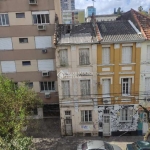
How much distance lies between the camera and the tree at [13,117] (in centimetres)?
1186

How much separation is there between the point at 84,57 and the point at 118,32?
4.22m

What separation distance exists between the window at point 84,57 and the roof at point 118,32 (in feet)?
6.22

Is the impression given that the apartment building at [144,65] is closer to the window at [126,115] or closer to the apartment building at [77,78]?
the window at [126,115]

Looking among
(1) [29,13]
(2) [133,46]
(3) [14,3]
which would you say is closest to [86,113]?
(2) [133,46]

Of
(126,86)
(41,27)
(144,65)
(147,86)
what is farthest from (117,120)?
(41,27)

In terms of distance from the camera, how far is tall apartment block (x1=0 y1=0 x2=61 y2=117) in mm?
20609

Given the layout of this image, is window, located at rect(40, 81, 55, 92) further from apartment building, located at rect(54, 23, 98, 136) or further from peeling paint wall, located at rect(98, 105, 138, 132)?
peeling paint wall, located at rect(98, 105, 138, 132)

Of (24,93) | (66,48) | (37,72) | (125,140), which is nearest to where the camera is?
(24,93)

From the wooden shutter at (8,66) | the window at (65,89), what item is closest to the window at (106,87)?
the window at (65,89)

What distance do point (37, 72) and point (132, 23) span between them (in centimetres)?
1178

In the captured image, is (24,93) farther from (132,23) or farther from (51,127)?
(132,23)

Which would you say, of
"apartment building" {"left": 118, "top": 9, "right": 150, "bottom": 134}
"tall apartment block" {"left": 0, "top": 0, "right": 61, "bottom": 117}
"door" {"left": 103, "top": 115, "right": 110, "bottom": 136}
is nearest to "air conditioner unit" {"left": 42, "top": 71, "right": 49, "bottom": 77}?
"tall apartment block" {"left": 0, "top": 0, "right": 61, "bottom": 117}

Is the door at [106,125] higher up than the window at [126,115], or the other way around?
the window at [126,115]

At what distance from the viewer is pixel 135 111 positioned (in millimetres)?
19891
